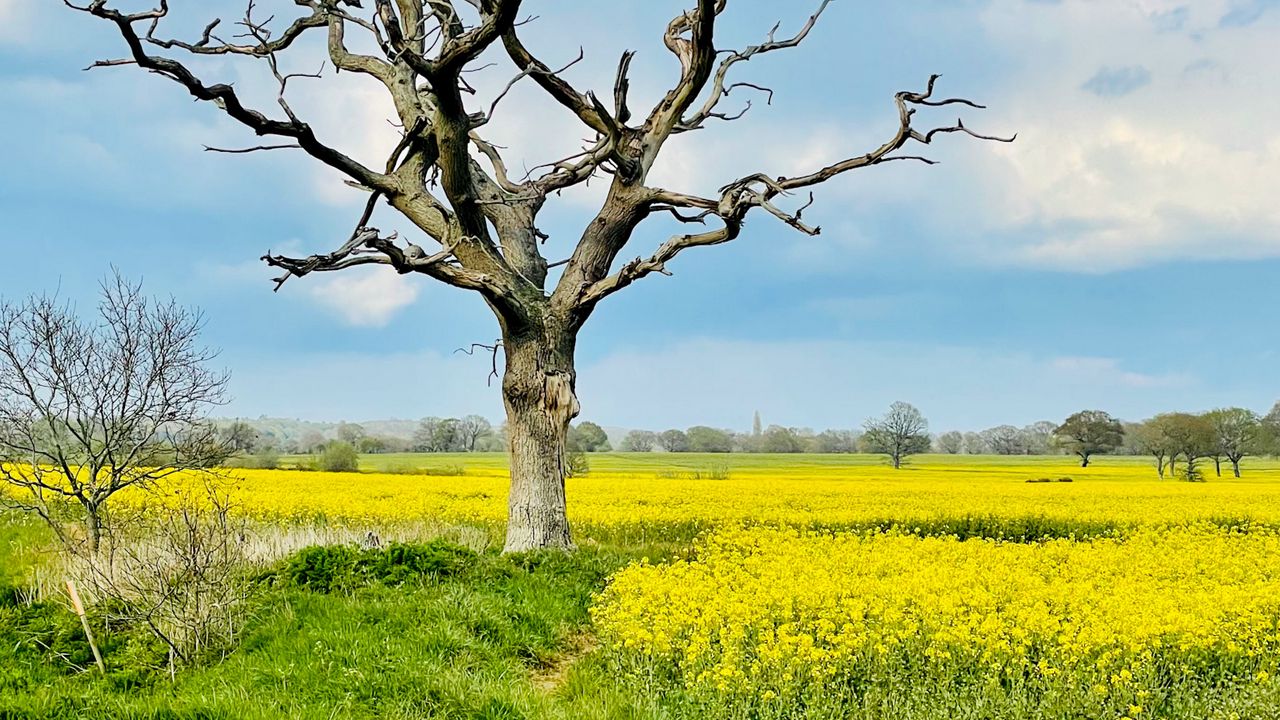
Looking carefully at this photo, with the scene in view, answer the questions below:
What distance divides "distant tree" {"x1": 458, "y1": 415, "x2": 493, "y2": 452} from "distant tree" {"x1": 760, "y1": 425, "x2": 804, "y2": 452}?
95.8 ft

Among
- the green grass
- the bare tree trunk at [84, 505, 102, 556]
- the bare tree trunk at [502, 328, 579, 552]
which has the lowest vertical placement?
the green grass

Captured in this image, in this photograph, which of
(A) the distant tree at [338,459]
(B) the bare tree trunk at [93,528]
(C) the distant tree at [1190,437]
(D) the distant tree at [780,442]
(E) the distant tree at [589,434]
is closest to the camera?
(B) the bare tree trunk at [93,528]

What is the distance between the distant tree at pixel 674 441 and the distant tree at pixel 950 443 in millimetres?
30026

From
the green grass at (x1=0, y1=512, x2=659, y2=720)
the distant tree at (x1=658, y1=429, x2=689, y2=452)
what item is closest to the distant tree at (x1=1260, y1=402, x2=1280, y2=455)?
the distant tree at (x1=658, y1=429, x2=689, y2=452)

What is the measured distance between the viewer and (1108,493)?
2811cm

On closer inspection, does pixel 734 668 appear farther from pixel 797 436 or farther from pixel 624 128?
pixel 797 436

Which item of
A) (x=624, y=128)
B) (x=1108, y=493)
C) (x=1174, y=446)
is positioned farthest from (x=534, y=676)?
(x=1174, y=446)

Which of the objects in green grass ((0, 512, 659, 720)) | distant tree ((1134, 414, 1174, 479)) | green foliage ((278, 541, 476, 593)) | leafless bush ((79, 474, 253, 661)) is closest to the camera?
green grass ((0, 512, 659, 720))

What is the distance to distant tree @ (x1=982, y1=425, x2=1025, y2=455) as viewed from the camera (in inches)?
3799

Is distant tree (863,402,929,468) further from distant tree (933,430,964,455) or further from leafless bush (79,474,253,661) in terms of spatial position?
leafless bush (79,474,253,661)

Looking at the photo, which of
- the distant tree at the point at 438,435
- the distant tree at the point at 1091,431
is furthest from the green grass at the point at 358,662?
the distant tree at the point at 438,435

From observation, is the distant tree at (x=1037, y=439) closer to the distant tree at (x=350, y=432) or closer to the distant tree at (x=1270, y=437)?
the distant tree at (x=1270, y=437)

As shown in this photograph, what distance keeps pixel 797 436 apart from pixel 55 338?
290ft

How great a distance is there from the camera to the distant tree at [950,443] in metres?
104
